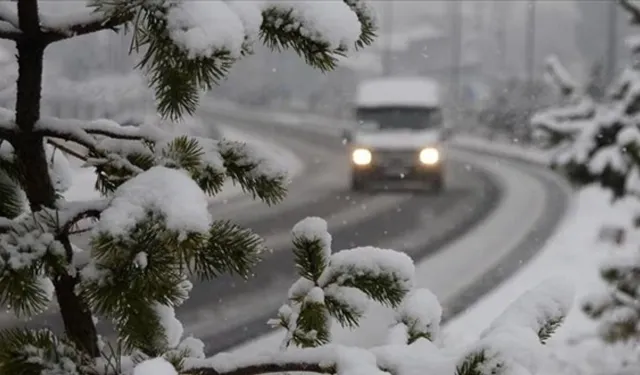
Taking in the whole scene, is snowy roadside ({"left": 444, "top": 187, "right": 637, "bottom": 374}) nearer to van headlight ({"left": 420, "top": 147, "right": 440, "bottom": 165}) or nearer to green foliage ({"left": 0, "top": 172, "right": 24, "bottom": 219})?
green foliage ({"left": 0, "top": 172, "right": 24, "bottom": 219})

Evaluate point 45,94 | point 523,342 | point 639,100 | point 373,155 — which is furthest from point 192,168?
point 373,155

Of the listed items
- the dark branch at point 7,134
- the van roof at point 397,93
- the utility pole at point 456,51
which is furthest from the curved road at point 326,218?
the utility pole at point 456,51

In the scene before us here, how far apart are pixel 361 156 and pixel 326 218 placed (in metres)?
3.78

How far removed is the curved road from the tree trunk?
1.5 inches

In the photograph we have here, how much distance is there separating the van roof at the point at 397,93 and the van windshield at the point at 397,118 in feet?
0.37

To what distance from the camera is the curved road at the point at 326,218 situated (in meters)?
7.05

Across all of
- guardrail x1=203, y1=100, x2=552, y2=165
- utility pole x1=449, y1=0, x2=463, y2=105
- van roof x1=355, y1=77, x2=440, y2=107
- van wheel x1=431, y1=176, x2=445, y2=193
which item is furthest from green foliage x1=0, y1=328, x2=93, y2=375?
utility pole x1=449, y1=0, x2=463, y2=105

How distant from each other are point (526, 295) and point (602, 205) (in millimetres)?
15503

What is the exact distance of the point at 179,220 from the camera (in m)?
1.08

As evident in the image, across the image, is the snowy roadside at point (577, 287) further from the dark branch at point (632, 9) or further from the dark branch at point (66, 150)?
the dark branch at point (632, 9)

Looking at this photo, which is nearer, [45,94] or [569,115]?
[45,94]

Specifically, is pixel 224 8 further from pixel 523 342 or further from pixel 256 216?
pixel 256 216

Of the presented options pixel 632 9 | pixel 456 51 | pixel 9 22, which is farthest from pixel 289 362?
pixel 456 51

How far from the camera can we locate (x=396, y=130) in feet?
54.7
